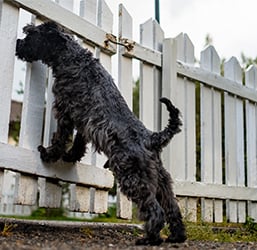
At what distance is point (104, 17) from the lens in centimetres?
363

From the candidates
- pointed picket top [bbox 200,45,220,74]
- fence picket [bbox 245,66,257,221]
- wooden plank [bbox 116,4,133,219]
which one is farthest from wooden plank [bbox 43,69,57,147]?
fence picket [bbox 245,66,257,221]

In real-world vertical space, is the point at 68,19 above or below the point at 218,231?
above

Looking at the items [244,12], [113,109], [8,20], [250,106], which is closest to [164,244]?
[113,109]

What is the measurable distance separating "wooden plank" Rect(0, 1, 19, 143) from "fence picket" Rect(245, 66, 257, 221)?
8.80 ft

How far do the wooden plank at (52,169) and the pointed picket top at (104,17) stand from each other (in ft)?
3.56

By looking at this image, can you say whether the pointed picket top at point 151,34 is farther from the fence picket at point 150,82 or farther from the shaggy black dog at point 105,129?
the shaggy black dog at point 105,129

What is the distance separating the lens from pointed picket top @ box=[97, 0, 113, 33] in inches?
142

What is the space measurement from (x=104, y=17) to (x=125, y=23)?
219 millimetres

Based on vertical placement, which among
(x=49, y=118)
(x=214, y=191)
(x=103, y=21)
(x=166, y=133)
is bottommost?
(x=214, y=191)

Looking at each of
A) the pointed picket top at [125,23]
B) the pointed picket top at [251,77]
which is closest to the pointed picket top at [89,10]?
the pointed picket top at [125,23]

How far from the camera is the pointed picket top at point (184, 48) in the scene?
4199 millimetres

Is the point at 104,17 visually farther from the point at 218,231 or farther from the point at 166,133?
the point at 218,231

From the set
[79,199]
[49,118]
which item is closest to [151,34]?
[49,118]

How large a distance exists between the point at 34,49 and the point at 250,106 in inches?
105
